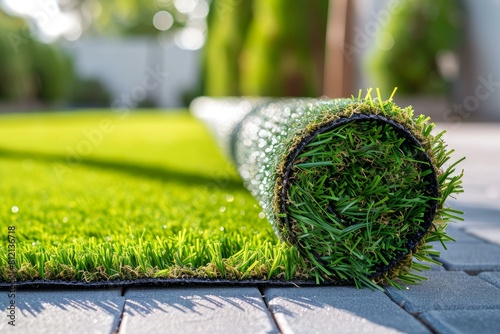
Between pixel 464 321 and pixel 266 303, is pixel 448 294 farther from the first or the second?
pixel 266 303

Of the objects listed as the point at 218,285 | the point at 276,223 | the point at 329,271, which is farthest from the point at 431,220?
the point at 218,285

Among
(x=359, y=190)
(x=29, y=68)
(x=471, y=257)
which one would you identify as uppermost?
(x=359, y=190)

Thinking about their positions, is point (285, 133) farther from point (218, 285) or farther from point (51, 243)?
point (51, 243)

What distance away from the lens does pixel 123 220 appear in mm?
2484

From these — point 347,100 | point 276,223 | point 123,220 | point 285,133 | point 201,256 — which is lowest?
point 123,220

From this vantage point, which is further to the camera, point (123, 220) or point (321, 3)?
point (321, 3)

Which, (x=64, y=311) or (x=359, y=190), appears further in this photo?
(x=359, y=190)

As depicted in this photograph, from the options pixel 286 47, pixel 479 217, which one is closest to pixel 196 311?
pixel 479 217

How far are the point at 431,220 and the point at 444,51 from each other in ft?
27.2

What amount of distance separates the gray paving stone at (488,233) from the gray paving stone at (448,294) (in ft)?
2.17

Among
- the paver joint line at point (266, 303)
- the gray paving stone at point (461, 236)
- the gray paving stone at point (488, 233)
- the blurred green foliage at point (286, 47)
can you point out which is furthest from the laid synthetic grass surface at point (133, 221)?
the blurred green foliage at point (286, 47)

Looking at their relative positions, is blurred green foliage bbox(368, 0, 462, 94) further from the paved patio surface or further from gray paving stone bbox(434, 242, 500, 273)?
the paved patio surface

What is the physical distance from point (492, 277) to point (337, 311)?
2.07 feet

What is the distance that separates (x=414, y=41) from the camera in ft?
30.3
